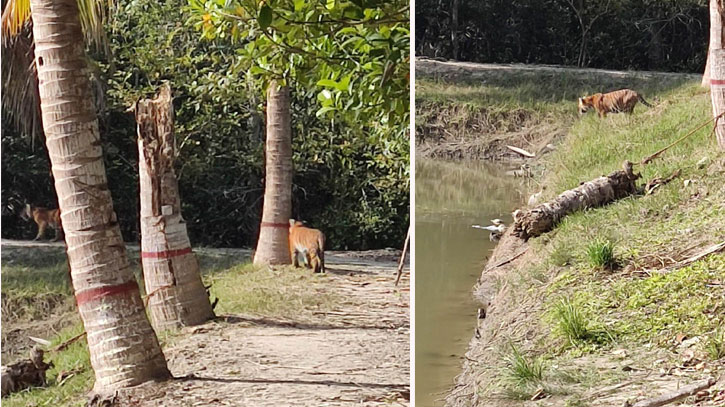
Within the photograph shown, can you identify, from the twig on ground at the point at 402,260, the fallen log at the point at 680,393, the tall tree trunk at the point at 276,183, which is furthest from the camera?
the tall tree trunk at the point at 276,183

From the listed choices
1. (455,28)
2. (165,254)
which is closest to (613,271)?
(455,28)

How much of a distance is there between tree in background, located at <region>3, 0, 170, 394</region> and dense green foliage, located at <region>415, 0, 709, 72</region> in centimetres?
104

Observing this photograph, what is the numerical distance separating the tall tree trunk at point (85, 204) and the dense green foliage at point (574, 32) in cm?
104

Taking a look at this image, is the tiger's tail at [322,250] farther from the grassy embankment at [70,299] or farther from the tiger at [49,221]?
the tiger at [49,221]

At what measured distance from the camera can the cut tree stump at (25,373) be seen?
2.62m

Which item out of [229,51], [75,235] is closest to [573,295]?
[229,51]

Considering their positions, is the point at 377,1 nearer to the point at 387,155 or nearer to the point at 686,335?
the point at 387,155

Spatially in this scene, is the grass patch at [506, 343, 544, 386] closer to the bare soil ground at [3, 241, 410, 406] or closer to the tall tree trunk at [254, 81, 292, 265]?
the bare soil ground at [3, 241, 410, 406]

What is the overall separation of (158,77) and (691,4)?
1.40m

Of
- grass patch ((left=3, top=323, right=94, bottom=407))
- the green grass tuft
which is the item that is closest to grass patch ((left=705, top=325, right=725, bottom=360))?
the green grass tuft

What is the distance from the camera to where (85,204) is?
2609 millimetres

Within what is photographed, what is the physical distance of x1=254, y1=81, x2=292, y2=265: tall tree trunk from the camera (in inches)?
94.0

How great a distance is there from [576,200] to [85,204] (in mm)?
1401

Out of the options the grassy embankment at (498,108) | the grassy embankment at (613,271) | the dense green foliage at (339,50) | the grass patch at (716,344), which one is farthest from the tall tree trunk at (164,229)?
the grass patch at (716,344)
